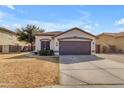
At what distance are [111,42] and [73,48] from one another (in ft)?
45.5

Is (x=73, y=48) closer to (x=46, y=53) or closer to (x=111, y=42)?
(x=46, y=53)

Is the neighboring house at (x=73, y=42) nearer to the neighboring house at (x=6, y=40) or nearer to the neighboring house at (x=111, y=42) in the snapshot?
the neighboring house at (x=111, y=42)

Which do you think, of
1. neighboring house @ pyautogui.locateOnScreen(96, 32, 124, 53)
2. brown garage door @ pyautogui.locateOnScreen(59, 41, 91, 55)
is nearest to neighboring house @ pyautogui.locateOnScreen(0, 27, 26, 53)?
brown garage door @ pyautogui.locateOnScreen(59, 41, 91, 55)

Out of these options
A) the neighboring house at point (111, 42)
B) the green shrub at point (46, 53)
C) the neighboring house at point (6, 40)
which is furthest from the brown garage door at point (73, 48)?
the neighboring house at point (6, 40)

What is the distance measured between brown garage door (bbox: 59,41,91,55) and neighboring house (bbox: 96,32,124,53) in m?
6.08

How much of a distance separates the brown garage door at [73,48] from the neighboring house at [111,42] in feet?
19.9

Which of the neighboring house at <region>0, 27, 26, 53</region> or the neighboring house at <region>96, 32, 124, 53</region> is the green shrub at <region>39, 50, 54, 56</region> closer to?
the neighboring house at <region>96, 32, 124, 53</region>

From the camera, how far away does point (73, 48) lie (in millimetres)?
25766

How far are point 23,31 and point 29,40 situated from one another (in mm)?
2330

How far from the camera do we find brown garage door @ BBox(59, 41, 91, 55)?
25717 millimetres

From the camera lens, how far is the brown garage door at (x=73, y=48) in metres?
25.7
